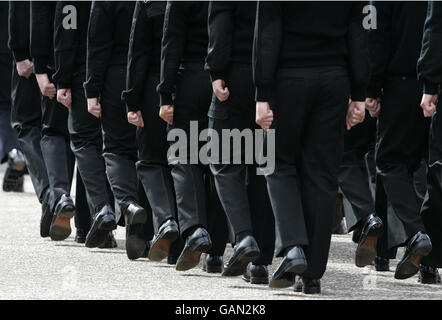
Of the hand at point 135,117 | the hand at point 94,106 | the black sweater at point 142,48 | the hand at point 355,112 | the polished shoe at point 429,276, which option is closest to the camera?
the hand at point 355,112

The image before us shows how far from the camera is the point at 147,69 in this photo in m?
8.61

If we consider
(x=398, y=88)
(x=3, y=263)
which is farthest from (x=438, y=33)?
(x=3, y=263)

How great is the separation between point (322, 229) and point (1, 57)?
18.1 feet

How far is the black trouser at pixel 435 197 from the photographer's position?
7.82m

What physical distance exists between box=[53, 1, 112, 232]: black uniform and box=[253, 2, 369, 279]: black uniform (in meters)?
2.46

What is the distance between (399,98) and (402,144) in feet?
0.93

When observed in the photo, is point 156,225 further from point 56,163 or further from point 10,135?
point 10,135

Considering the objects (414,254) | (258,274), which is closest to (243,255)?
(258,274)

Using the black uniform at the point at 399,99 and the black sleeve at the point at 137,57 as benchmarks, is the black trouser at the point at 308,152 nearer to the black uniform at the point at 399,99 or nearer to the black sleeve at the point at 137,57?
the black uniform at the point at 399,99

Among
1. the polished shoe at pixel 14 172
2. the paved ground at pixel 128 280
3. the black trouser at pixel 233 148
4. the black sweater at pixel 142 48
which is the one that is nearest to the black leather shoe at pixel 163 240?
the paved ground at pixel 128 280

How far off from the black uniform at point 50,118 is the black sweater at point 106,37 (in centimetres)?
93

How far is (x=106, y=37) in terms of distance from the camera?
9016 millimetres

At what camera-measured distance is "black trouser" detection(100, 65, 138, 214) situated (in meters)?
9.07

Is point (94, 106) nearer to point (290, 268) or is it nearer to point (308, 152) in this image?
point (308, 152)
